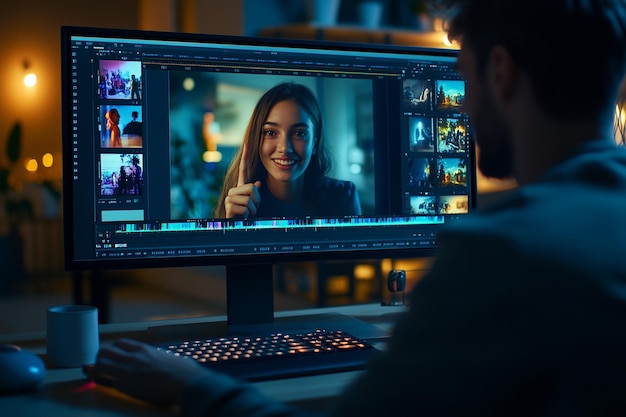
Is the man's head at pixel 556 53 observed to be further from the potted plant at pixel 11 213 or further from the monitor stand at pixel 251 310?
the potted plant at pixel 11 213

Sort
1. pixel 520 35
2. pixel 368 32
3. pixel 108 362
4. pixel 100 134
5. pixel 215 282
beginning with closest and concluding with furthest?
pixel 520 35, pixel 108 362, pixel 100 134, pixel 368 32, pixel 215 282

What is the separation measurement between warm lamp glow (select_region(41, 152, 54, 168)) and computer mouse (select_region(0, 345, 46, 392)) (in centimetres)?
526

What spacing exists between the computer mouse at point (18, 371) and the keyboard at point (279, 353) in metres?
0.18

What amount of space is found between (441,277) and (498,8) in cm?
30

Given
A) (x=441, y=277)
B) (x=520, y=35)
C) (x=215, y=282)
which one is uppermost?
(x=520, y=35)

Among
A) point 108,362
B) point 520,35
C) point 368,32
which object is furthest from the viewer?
point 368,32

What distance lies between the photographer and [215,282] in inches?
180

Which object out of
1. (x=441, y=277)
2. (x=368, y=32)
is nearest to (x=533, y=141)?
(x=441, y=277)

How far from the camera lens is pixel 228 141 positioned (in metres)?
1.19

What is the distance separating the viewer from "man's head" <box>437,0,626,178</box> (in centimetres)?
68

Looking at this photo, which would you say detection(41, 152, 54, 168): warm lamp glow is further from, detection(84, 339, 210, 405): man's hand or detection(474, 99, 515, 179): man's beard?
detection(474, 99, 515, 179): man's beard

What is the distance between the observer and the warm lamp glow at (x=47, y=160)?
19.1 feet

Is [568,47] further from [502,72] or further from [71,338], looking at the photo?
[71,338]

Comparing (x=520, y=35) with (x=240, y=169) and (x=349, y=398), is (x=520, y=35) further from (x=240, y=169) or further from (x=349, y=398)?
(x=240, y=169)
